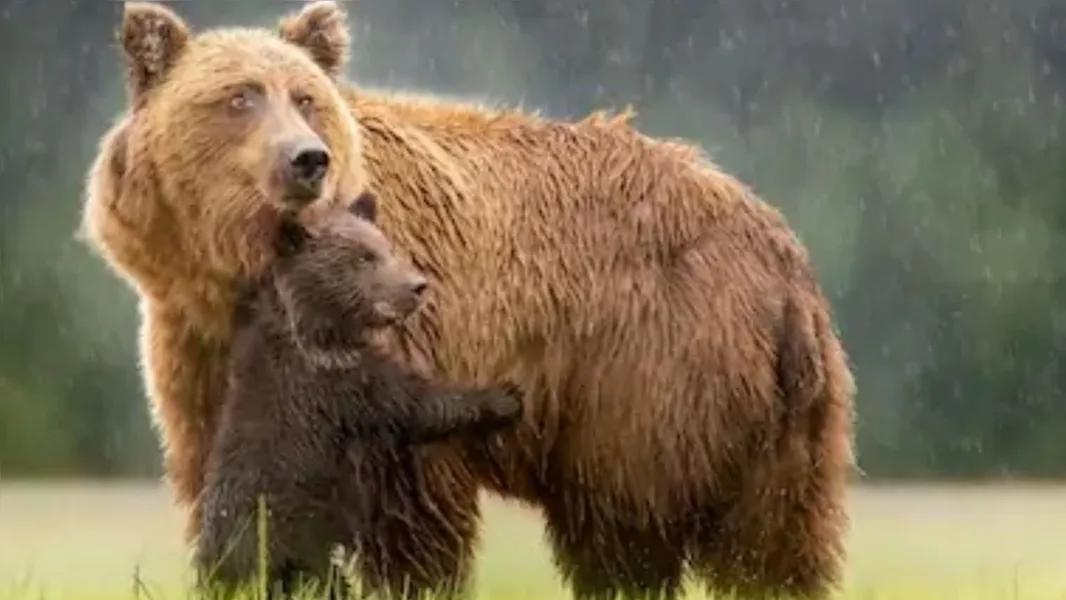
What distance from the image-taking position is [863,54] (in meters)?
6.21

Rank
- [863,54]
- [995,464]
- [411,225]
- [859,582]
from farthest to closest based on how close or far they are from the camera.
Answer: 1. [863,54]
2. [995,464]
3. [859,582]
4. [411,225]

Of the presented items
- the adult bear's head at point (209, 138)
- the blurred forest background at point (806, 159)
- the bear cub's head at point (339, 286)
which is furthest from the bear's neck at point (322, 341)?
the blurred forest background at point (806, 159)

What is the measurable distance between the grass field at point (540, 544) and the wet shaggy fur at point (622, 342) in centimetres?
14

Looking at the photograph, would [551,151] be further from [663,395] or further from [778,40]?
A: [778,40]

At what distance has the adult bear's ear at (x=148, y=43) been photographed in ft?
13.9

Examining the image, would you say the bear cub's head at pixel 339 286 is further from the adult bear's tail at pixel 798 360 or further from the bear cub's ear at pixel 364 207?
the adult bear's tail at pixel 798 360

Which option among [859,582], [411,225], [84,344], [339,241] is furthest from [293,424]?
[84,344]

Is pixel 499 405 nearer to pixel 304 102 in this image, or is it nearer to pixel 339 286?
pixel 339 286

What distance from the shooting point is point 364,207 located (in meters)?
4.18

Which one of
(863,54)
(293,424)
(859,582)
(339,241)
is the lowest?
(859,582)

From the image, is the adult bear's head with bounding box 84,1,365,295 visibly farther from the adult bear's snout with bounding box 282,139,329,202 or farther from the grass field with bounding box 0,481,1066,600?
the grass field with bounding box 0,481,1066,600

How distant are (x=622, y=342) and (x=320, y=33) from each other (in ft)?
2.79

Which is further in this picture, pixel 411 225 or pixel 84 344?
pixel 84 344

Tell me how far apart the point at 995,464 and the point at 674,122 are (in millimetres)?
1132
